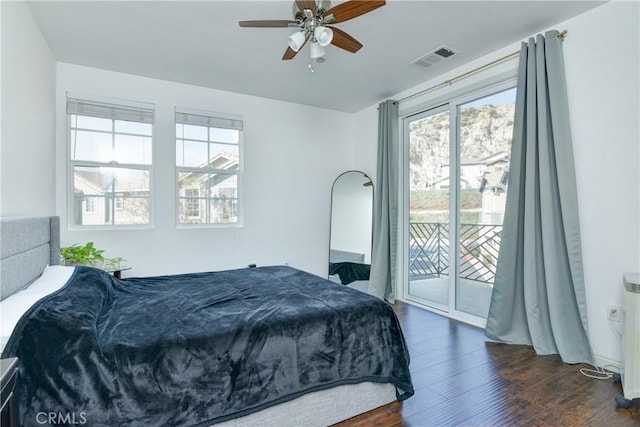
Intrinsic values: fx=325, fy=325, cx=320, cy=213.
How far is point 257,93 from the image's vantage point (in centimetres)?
416

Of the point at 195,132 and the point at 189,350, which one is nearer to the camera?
the point at 189,350

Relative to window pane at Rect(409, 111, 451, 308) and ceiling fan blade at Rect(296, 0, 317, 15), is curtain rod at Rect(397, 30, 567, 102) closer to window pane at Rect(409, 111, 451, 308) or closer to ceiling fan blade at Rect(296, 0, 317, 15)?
window pane at Rect(409, 111, 451, 308)

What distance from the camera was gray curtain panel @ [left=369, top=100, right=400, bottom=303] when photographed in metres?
4.18

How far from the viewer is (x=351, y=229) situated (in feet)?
15.4

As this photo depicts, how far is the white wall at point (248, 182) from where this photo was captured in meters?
3.44

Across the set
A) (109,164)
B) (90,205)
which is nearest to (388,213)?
(109,164)

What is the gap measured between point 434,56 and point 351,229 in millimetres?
2421

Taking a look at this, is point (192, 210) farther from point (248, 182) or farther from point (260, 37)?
point (260, 37)

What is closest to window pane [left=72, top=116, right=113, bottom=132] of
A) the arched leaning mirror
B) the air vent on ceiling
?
the arched leaning mirror

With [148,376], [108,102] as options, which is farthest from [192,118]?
[148,376]

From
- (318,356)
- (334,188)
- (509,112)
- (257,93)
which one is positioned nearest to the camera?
(318,356)

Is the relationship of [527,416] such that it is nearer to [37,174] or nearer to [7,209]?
[7,209]

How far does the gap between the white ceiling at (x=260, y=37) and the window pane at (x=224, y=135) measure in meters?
0.54

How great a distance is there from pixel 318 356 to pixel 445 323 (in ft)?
7.01
